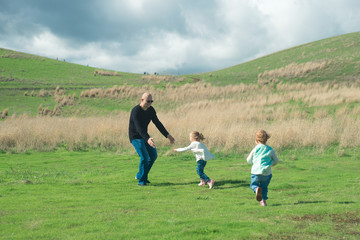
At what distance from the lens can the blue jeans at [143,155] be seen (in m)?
9.91

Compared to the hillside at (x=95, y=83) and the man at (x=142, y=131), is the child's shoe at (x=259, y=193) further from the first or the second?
the hillside at (x=95, y=83)

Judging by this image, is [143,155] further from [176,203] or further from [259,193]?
[259,193]

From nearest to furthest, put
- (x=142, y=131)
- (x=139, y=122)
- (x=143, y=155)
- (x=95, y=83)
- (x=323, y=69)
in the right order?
(x=142, y=131)
(x=139, y=122)
(x=143, y=155)
(x=323, y=69)
(x=95, y=83)

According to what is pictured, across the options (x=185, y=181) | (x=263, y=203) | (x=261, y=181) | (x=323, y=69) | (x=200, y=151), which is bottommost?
(x=185, y=181)

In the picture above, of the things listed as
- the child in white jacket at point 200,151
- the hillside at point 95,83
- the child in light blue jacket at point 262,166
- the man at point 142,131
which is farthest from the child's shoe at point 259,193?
the hillside at point 95,83

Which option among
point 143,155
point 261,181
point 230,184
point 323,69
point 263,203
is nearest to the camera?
point 263,203

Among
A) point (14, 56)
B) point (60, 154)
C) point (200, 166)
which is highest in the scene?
point (14, 56)

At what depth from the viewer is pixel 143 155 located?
9906 millimetres

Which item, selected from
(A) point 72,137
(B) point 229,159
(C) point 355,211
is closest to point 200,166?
(C) point 355,211

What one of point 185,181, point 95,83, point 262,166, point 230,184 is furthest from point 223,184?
point 95,83

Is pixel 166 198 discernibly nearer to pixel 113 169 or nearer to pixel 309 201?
pixel 309 201

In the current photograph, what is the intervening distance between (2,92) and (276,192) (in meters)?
45.1

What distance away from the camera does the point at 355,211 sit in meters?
6.66

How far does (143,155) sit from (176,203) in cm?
258
